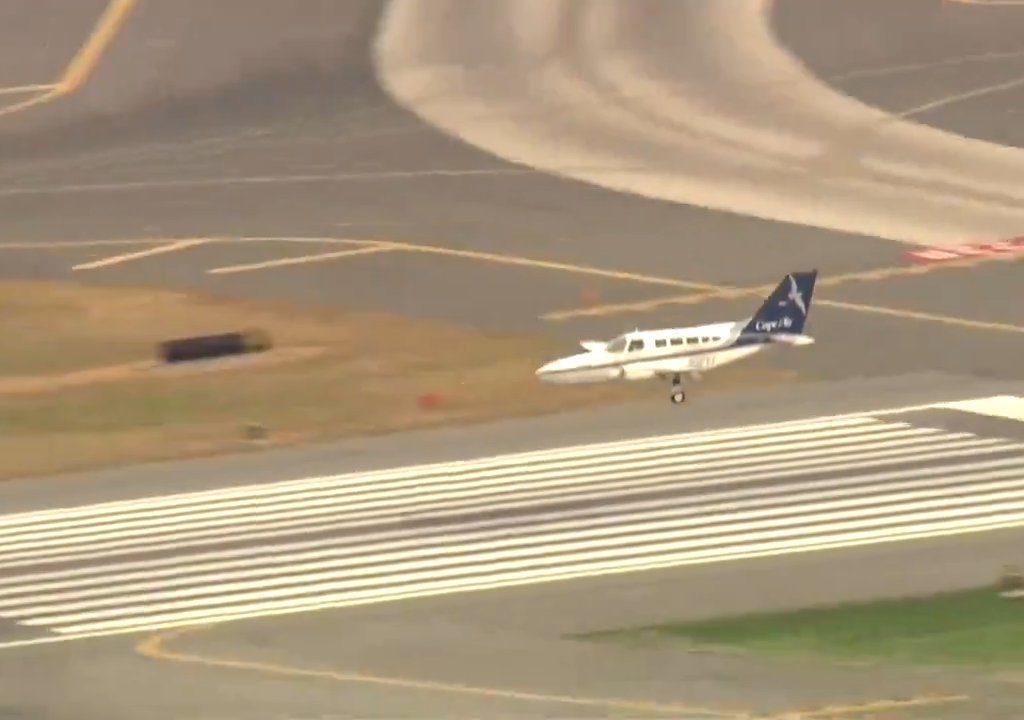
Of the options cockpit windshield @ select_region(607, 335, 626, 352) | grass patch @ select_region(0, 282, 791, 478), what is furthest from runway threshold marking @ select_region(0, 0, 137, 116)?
cockpit windshield @ select_region(607, 335, 626, 352)

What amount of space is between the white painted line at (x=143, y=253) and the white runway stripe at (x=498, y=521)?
81.1 feet

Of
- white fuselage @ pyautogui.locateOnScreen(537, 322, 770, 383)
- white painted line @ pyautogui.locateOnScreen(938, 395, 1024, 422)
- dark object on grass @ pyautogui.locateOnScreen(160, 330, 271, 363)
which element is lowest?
dark object on grass @ pyautogui.locateOnScreen(160, 330, 271, 363)

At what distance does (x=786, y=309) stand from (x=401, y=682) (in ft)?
67.6

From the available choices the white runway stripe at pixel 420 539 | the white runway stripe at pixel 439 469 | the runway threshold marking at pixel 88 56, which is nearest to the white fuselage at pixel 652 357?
the white runway stripe at pixel 439 469

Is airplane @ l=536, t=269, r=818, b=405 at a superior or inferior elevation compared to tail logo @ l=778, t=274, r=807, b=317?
inferior

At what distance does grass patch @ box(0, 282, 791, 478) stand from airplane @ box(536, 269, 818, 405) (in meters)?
1.45

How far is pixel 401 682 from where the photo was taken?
44062 mm

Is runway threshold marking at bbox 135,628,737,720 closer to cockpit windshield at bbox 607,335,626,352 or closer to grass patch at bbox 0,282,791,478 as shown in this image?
grass patch at bbox 0,282,791,478

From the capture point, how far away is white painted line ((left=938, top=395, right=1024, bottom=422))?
58.1 m

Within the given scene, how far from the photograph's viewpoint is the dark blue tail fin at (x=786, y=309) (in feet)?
200

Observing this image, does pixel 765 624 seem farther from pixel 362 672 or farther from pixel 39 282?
pixel 39 282

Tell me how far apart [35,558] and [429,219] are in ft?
104

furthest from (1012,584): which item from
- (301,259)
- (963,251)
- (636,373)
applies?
(301,259)

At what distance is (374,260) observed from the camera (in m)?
78.8
